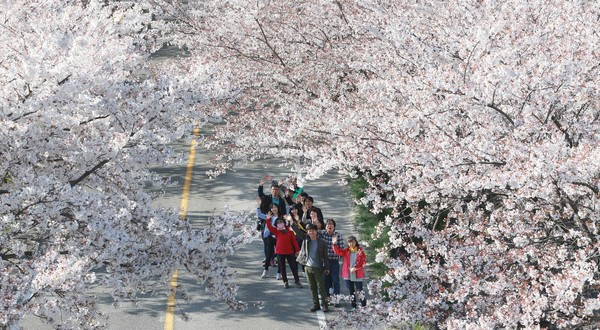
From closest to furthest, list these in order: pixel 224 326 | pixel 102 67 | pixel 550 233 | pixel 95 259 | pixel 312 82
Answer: pixel 95 259, pixel 550 233, pixel 102 67, pixel 224 326, pixel 312 82

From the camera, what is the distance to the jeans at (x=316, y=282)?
14906 mm

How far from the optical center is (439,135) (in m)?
10.8

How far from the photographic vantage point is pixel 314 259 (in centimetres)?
1486

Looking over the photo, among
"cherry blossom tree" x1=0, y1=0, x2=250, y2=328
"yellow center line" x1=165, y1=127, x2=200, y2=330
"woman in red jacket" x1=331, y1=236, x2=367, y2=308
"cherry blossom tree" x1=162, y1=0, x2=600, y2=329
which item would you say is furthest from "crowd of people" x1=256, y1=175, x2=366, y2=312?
"cherry blossom tree" x1=0, y1=0, x2=250, y2=328

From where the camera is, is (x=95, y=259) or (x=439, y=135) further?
(x=439, y=135)

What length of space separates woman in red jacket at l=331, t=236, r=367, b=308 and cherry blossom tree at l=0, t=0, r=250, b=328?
4.36m

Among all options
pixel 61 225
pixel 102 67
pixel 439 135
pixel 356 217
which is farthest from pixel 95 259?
pixel 356 217

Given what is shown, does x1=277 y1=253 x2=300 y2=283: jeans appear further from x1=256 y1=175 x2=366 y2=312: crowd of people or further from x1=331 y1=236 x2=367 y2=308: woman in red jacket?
x1=331 y1=236 x2=367 y2=308: woman in red jacket

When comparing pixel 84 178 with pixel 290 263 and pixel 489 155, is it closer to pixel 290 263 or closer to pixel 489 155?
pixel 489 155

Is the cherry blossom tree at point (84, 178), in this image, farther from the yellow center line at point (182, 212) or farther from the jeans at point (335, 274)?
the jeans at point (335, 274)

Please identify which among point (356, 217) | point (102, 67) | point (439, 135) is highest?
point (102, 67)

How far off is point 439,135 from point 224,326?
18.6ft

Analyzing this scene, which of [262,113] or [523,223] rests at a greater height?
[262,113]

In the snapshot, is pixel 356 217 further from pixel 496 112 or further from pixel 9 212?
pixel 9 212
